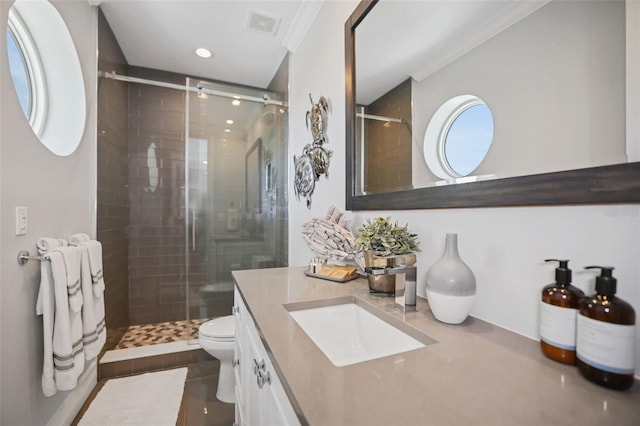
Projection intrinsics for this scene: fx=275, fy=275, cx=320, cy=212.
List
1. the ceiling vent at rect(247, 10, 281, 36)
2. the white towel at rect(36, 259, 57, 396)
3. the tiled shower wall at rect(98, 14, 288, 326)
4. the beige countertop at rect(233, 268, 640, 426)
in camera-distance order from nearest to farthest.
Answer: the beige countertop at rect(233, 268, 640, 426)
the white towel at rect(36, 259, 57, 396)
the ceiling vent at rect(247, 10, 281, 36)
the tiled shower wall at rect(98, 14, 288, 326)

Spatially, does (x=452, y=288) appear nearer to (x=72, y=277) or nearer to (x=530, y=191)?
(x=530, y=191)

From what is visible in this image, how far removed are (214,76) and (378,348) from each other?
315 cm

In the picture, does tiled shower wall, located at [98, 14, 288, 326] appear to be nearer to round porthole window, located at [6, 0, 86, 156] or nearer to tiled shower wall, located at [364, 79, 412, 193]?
round porthole window, located at [6, 0, 86, 156]

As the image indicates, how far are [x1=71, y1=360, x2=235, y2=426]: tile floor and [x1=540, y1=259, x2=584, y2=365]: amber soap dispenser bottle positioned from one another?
177 centimetres

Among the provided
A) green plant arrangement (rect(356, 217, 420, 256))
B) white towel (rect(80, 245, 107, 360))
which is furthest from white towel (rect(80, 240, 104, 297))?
green plant arrangement (rect(356, 217, 420, 256))

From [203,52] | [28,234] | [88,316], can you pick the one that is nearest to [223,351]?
[88,316]

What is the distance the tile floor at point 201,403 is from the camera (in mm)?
1649

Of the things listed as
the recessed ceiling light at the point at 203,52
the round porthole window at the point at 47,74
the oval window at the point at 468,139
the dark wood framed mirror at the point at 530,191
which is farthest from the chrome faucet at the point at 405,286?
the recessed ceiling light at the point at 203,52

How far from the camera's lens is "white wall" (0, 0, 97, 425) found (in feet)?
3.42

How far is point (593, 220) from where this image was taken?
0.56 meters

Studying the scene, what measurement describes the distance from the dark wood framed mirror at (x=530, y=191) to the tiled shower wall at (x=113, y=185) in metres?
2.05

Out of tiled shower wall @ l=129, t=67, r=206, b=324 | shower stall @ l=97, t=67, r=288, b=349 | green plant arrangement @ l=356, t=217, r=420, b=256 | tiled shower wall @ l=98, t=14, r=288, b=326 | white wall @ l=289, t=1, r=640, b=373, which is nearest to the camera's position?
white wall @ l=289, t=1, r=640, b=373

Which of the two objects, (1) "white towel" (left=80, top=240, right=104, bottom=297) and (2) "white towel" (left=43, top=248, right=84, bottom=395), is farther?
(1) "white towel" (left=80, top=240, right=104, bottom=297)

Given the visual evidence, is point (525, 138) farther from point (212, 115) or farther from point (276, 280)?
point (212, 115)
